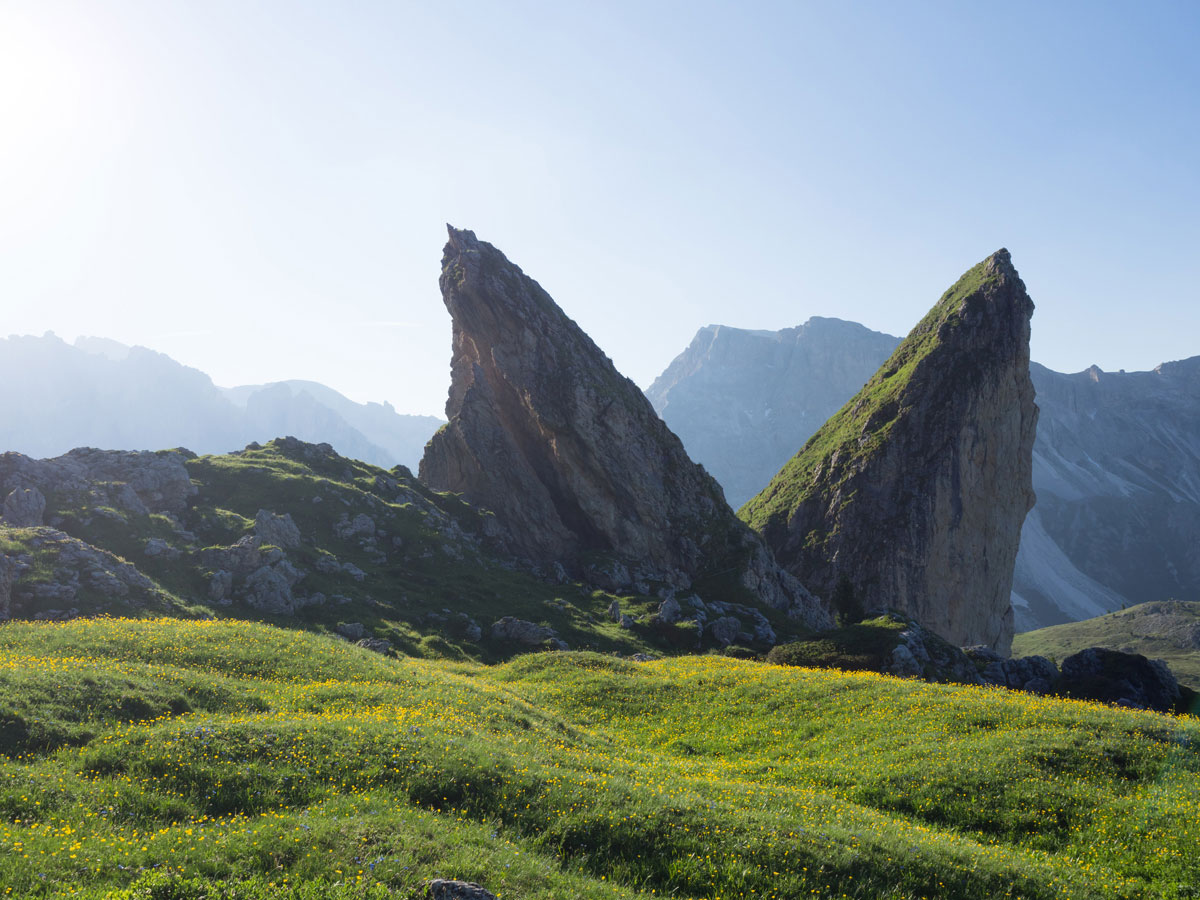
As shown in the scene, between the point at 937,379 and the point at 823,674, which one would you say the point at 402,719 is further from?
the point at 937,379

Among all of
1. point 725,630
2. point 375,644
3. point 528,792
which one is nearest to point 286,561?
point 375,644

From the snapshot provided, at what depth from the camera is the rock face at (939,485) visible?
90.3 m

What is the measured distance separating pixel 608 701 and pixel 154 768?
75.7 ft

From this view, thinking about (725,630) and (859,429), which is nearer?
(725,630)

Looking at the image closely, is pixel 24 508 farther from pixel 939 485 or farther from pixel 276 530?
pixel 939 485

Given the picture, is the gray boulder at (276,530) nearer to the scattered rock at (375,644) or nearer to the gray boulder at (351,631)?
the gray boulder at (351,631)

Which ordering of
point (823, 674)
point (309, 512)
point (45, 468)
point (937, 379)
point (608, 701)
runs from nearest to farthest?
point (608, 701) → point (823, 674) → point (45, 468) → point (309, 512) → point (937, 379)

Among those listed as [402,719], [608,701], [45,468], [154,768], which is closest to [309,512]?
[45,468]

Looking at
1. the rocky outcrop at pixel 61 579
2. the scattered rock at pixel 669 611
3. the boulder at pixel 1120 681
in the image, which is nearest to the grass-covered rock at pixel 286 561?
the rocky outcrop at pixel 61 579

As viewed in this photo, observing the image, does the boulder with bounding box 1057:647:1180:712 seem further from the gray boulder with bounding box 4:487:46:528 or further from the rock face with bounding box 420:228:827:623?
the gray boulder with bounding box 4:487:46:528

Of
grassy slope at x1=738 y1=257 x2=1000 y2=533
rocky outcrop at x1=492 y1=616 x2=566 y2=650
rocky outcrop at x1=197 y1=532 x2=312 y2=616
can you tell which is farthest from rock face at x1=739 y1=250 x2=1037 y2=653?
rocky outcrop at x1=197 y1=532 x2=312 y2=616

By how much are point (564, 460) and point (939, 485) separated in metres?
51.0

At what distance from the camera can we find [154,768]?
53.7 ft

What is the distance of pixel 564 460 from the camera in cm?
8219
